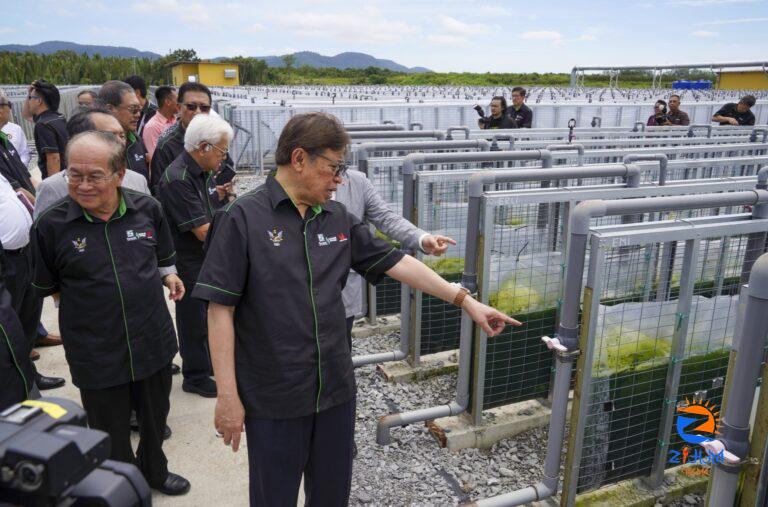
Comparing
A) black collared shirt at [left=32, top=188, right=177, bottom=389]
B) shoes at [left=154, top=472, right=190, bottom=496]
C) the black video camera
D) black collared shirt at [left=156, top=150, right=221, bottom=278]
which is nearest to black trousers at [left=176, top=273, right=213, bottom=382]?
black collared shirt at [left=156, top=150, right=221, bottom=278]

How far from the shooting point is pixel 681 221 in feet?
Result: 8.31

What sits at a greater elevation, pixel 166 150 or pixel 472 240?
pixel 166 150

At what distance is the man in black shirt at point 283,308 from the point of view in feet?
6.51

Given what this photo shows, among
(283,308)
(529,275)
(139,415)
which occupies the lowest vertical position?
(139,415)

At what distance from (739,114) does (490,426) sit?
973 centimetres

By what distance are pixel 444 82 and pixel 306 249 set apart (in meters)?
42.3

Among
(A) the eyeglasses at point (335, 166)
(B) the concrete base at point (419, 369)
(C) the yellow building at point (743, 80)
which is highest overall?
(C) the yellow building at point (743, 80)

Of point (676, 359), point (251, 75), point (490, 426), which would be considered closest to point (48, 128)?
point (490, 426)

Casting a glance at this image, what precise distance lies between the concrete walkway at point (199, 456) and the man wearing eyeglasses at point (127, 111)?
1792 millimetres

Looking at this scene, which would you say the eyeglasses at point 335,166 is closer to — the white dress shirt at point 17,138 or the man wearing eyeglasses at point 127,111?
the man wearing eyeglasses at point 127,111

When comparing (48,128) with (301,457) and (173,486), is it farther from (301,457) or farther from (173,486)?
(301,457)

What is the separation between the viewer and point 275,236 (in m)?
2.00

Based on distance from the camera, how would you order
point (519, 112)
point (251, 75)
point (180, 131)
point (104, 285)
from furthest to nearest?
point (251, 75) < point (519, 112) < point (180, 131) < point (104, 285)

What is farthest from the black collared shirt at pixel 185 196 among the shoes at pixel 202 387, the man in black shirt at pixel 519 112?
the man in black shirt at pixel 519 112
